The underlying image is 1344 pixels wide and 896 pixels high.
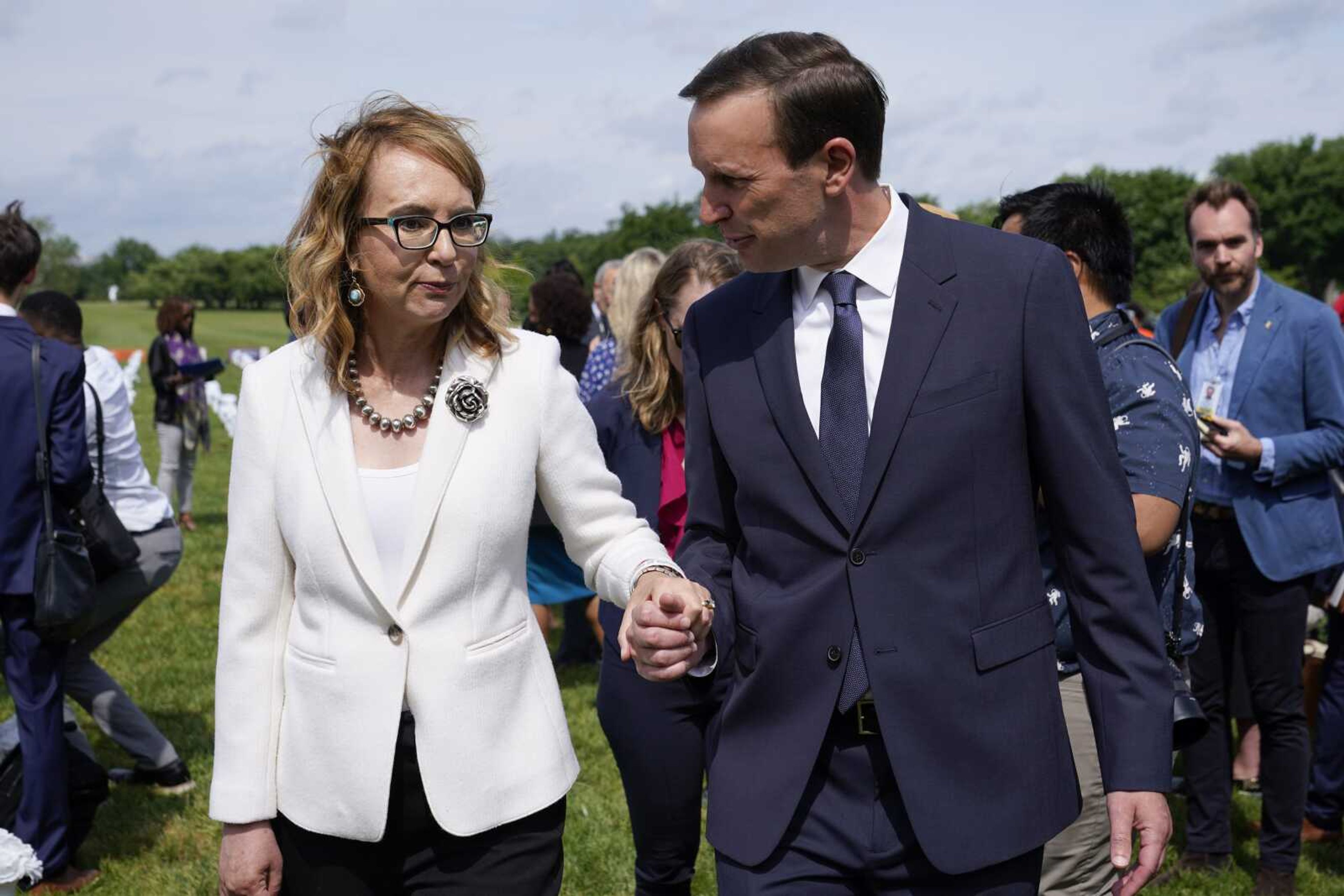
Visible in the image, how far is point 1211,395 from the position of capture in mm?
5738

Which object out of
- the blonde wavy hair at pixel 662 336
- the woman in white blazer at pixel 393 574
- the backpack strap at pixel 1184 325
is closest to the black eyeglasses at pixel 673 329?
the blonde wavy hair at pixel 662 336

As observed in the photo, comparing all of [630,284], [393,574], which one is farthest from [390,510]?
[630,284]

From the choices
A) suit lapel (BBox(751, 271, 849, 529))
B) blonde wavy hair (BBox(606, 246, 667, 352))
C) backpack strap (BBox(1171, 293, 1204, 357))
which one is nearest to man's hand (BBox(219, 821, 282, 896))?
suit lapel (BBox(751, 271, 849, 529))

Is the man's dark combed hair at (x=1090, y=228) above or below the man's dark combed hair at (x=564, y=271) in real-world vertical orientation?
above

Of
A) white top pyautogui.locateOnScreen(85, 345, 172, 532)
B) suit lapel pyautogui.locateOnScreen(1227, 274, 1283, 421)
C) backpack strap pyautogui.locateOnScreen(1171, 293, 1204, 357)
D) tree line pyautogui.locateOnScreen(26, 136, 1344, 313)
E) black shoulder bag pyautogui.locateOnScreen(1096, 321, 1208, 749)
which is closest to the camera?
black shoulder bag pyautogui.locateOnScreen(1096, 321, 1208, 749)

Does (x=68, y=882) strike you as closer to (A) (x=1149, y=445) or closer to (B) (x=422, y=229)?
(B) (x=422, y=229)

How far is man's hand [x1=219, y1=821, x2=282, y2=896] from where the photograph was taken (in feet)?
8.92

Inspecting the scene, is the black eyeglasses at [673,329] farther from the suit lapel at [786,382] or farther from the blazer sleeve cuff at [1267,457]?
the blazer sleeve cuff at [1267,457]

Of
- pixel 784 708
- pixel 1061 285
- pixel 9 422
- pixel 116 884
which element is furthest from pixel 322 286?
pixel 116 884

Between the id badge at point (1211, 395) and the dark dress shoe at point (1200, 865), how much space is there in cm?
194

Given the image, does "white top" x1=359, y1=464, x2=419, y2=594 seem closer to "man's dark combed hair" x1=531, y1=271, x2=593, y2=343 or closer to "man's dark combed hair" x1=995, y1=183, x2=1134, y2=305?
"man's dark combed hair" x1=995, y1=183, x2=1134, y2=305

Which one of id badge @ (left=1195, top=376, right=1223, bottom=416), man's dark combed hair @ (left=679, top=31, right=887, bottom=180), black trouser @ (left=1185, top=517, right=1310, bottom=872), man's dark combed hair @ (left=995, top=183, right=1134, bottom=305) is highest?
man's dark combed hair @ (left=679, top=31, right=887, bottom=180)

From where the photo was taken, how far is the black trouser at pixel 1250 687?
539 cm

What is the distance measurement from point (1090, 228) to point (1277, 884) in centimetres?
316
